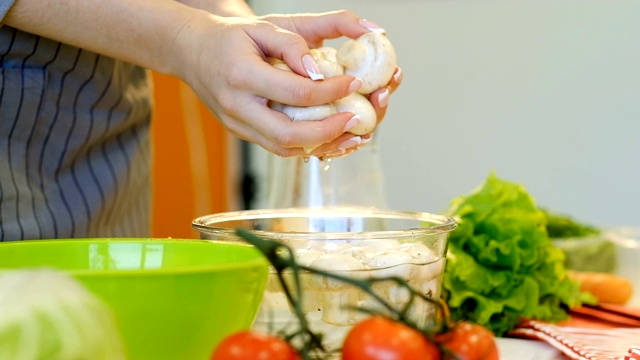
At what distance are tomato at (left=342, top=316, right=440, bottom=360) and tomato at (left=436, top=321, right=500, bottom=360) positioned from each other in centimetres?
2

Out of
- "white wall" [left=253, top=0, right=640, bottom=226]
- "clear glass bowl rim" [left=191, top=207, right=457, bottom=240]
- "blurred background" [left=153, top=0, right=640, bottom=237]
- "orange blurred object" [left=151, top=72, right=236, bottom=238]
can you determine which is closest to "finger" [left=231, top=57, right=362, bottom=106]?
"clear glass bowl rim" [left=191, top=207, right=457, bottom=240]

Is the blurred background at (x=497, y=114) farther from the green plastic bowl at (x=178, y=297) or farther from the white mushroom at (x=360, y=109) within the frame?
the green plastic bowl at (x=178, y=297)

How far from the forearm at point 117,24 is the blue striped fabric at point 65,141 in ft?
0.39

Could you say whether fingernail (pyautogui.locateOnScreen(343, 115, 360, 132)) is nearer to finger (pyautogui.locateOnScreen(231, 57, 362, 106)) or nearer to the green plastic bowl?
finger (pyautogui.locateOnScreen(231, 57, 362, 106))

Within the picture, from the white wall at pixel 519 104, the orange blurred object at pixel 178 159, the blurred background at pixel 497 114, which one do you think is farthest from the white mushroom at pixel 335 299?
the white wall at pixel 519 104

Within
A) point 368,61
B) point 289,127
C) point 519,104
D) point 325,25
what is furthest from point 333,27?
point 519,104

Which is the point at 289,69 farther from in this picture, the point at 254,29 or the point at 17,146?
the point at 17,146

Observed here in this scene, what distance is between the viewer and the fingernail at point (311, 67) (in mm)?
728

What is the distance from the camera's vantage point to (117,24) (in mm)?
801

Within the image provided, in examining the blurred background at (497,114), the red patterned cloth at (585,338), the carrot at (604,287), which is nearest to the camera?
the red patterned cloth at (585,338)

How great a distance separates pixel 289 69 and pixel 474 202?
444mm

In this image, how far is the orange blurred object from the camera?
8.51 ft

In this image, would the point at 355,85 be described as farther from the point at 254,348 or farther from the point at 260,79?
the point at 254,348

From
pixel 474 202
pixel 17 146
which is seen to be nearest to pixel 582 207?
pixel 474 202
